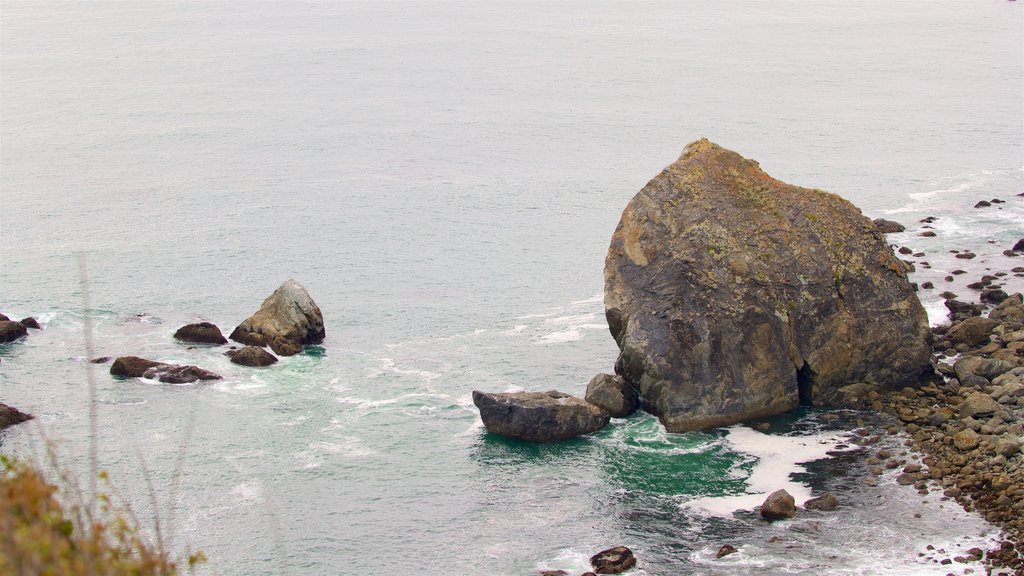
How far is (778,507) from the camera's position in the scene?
47.4m

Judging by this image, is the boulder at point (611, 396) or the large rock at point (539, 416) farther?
the boulder at point (611, 396)

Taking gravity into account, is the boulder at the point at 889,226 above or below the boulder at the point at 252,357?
above

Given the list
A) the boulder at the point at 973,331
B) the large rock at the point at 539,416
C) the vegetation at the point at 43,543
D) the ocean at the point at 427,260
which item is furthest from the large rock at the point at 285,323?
the vegetation at the point at 43,543

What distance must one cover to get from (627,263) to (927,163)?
67.1 m

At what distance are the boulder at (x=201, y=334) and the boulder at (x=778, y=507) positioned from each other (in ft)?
117

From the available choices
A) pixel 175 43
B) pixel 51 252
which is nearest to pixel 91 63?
pixel 175 43

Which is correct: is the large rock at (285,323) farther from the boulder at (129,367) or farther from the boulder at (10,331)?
the boulder at (10,331)

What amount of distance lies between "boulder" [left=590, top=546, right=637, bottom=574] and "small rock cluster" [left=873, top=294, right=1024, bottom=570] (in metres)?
13.4

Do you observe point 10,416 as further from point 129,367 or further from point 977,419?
point 977,419

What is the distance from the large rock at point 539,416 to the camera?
182 feet

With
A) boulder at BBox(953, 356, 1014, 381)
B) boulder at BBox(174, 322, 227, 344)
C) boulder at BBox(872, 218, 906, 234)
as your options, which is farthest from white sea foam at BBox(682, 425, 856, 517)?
boulder at BBox(872, 218, 906, 234)

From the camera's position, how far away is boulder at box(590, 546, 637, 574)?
43750 millimetres

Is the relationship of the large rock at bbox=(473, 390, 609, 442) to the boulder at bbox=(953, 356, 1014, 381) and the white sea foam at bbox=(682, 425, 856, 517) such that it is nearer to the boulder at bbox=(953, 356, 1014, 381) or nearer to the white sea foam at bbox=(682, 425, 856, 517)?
the white sea foam at bbox=(682, 425, 856, 517)

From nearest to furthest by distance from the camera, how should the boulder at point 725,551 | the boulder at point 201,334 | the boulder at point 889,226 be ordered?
the boulder at point 725,551 < the boulder at point 201,334 < the boulder at point 889,226
